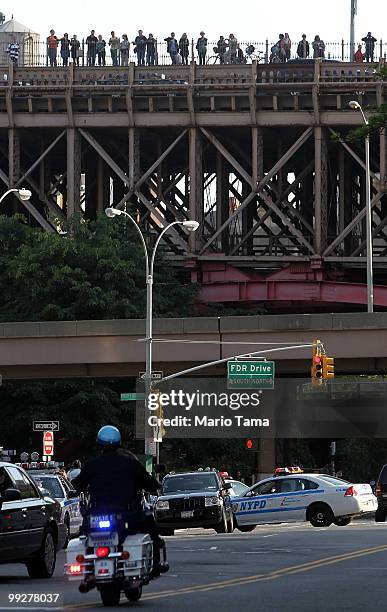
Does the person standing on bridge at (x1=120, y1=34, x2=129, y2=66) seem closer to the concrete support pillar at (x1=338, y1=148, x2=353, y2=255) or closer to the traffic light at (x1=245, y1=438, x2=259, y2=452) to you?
the concrete support pillar at (x1=338, y1=148, x2=353, y2=255)

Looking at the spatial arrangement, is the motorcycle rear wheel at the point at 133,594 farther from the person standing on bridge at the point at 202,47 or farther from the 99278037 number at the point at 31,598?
the person standing on bridge at the point at 202,47

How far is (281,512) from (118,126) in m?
51.2

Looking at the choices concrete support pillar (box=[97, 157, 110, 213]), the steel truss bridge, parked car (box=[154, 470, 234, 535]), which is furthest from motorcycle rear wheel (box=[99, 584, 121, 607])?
concrete support pillar (box=[97, 157, 110, 213])

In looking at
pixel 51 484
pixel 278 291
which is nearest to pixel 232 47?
pixel 278 291

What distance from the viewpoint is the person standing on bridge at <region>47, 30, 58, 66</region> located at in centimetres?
8231

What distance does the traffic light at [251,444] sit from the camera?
72.1 meters

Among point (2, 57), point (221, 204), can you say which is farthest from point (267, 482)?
point (2, 57)

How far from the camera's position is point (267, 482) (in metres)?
38.9

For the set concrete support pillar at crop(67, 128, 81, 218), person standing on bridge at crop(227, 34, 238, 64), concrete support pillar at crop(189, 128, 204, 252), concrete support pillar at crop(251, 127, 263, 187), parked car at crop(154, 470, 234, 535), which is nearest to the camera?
parked car at crop(154, 470, 234, 535)

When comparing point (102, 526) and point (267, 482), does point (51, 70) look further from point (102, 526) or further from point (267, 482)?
point (102, 526)

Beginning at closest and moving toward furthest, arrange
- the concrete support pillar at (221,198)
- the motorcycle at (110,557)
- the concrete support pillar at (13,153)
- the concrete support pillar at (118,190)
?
the motorcycle at (110,557), the concrete support pillar at (13,153), the concrete support pillar at (221,198), the concrete support pillar at (118,190)

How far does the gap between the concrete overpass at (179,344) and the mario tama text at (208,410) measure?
12598 millimetres

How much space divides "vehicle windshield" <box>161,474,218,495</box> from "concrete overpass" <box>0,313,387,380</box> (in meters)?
20.3

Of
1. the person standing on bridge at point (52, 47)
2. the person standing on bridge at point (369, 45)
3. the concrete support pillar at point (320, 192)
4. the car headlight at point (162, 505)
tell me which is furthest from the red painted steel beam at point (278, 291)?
the car headlight at point (162, 505)
